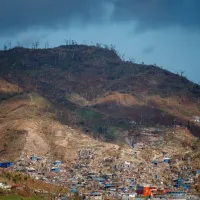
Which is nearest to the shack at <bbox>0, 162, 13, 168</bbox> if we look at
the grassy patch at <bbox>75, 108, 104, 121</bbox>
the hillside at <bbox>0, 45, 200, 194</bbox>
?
the hillside at <bbox>0, 45, 200, 194</bbox>

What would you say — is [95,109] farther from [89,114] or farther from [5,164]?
[5,164]

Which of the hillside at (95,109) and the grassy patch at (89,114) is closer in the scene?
the hillside at (95,109)

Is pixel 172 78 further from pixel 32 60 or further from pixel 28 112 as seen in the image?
pixel 28 112

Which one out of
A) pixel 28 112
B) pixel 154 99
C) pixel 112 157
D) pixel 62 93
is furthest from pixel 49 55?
pixel 112 157

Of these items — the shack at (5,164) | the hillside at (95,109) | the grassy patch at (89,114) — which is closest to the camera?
the shack at (5,164)

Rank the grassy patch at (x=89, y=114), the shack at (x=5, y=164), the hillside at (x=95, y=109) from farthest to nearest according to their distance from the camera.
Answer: the grassy patch at (x=89, y=114), the hillside at (x=95, y=109), the shack at (x=5, y=164)

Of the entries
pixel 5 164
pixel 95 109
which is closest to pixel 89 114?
pixel 95 109

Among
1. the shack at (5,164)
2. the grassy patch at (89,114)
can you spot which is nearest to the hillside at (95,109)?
the grassy patch at (89,114)

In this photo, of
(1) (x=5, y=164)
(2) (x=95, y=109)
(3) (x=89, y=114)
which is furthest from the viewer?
(2) (x=95, y=109)

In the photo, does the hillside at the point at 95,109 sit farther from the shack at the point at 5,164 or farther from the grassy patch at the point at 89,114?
the shack at the point at 5,164

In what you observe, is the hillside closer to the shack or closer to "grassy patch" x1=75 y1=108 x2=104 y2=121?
"grassy patch" x1=75 y1=108 x2=104 y2=121
